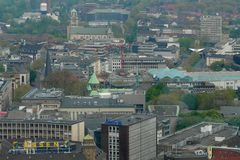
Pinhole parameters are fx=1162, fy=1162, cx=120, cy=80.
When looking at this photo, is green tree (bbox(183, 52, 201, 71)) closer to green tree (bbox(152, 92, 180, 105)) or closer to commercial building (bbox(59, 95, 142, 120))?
green tree (bbox(152, 92, 180, 105))

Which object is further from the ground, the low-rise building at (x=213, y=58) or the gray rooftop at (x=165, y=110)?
the gray rooftop at (x=165, y=110)

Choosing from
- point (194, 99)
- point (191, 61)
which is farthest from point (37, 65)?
point (194, 99)

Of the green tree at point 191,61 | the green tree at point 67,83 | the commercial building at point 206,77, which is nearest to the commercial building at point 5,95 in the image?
the green tree at point 67,83

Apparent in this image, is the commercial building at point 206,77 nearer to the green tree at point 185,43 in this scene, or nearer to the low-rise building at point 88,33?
the green tree at point 185,43

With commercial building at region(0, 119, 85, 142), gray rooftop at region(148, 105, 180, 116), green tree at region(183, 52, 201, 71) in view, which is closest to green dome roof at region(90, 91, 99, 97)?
gray rooftop at region(148, 105, 180, 116)

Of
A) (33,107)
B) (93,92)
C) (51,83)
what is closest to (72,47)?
(51,83)

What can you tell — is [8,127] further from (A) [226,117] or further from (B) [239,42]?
(B) [239,42]
